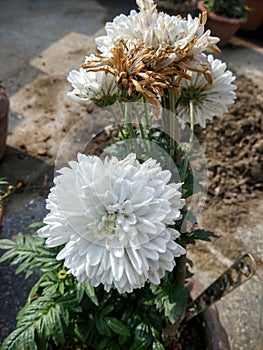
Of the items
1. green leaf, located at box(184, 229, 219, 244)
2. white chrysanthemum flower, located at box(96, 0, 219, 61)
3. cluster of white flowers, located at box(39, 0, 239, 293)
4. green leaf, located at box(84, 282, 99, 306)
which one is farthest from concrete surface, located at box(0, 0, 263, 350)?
white chrysanthemum flower, located at box(96, 0, 219, 61)

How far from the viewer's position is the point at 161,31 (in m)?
0.84

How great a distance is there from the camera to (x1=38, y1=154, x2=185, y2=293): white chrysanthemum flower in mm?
773

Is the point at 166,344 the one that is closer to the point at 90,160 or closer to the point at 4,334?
the point at 4,334

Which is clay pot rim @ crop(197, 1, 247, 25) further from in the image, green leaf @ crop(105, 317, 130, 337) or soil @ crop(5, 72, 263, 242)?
green leaf @ crop(105, 317, 130, 337)

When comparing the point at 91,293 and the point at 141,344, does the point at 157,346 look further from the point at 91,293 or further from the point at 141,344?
the point at 91,293

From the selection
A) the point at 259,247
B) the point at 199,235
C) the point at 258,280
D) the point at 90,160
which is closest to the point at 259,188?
the point at 259,247

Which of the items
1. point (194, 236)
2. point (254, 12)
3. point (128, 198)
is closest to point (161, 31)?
point (128, 198)

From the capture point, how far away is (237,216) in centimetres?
263

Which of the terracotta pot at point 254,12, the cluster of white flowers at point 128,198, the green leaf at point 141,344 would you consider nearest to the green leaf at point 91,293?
the green leaf at point 141,344

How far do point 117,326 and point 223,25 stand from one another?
3.61 m

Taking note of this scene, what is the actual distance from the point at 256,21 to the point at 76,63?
2111 millimetres

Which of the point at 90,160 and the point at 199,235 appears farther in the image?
the point at 199,235

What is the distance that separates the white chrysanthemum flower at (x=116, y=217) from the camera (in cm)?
77

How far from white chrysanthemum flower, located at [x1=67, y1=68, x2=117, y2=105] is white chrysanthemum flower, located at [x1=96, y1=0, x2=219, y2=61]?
0.05 m
